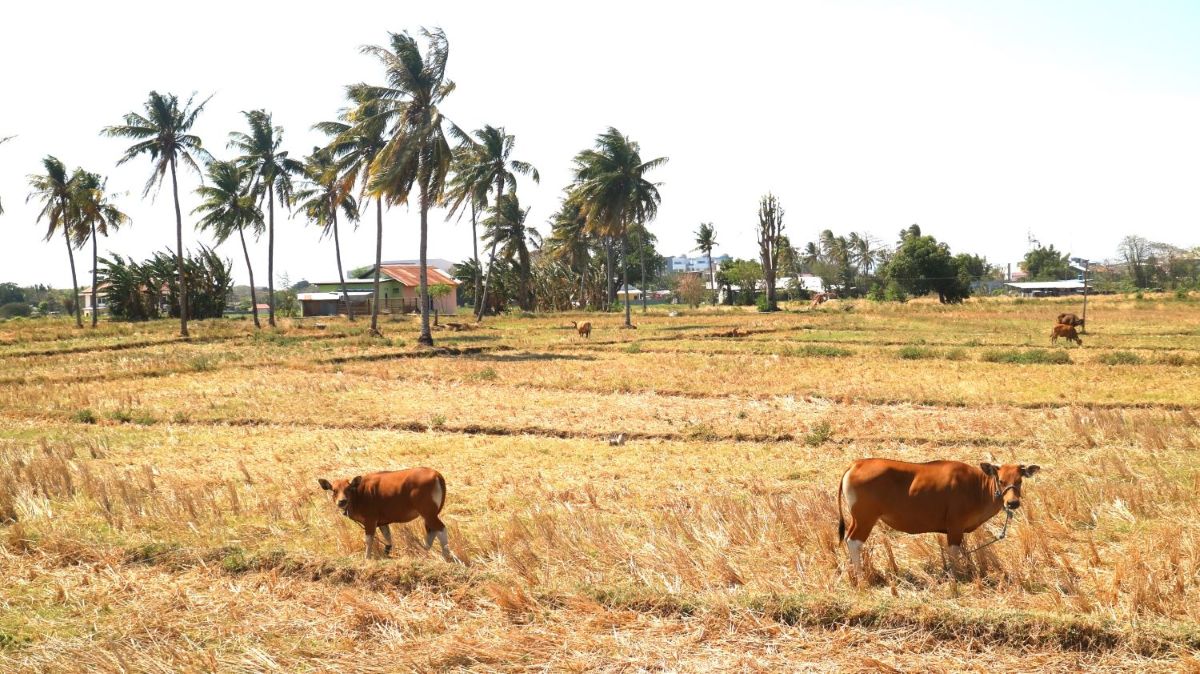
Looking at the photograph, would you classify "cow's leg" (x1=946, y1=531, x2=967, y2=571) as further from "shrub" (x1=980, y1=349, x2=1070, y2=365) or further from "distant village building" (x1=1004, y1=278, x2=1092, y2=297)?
"distant village building" (x1=1004, y1=278, x2=1092, y2=297)

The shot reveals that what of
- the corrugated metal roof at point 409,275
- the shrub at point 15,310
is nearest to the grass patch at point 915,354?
the corrugated metal roof at point 409,275

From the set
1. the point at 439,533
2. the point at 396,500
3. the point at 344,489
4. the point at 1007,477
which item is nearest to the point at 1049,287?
the point at 1007,477

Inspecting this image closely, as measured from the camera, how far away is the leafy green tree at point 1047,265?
401 feet

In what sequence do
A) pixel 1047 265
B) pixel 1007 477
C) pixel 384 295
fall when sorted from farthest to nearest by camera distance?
pixel 1047 265
pixel 384 295
pixel 1007 477

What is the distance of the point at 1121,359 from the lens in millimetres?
23891

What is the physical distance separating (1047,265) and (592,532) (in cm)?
13559

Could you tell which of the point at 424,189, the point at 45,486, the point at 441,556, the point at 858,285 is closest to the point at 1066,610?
the point at 441,556

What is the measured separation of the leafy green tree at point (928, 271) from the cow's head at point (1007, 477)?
68598mm

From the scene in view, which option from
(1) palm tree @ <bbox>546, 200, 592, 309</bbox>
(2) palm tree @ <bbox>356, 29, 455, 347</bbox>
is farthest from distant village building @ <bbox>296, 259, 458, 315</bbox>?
(2) palm tree @ <bbox>356, 29, 455, 347</bbox>

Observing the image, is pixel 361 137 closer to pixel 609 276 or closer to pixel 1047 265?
pixel 609 276

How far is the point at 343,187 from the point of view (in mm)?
34406

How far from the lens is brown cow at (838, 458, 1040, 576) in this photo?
646 centimetres

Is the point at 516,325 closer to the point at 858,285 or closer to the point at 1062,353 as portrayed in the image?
the point at 1062,353

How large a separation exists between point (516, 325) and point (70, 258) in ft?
88.2
